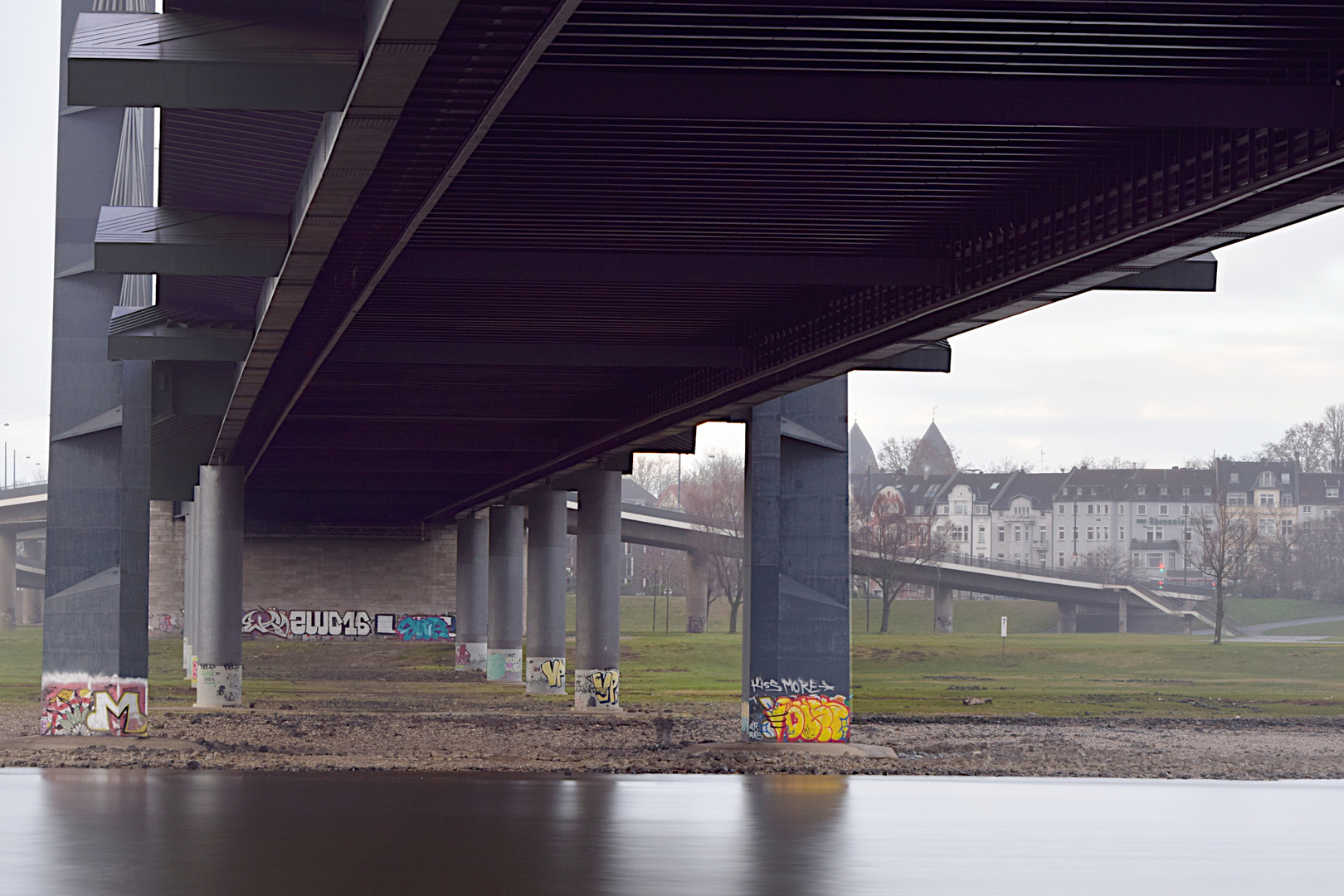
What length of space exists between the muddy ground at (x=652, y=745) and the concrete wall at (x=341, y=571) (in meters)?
49.1

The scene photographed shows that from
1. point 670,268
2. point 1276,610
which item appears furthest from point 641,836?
point 1276,610

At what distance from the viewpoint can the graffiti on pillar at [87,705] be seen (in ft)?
121

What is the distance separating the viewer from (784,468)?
39.2 meters

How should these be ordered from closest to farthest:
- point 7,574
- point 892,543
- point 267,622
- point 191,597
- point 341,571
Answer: point 191,597 < point 341,571 < point 267,622 < point 892,543 < point 7,574

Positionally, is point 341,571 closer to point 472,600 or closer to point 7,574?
point 472,600

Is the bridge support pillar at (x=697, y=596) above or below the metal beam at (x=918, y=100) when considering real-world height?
below

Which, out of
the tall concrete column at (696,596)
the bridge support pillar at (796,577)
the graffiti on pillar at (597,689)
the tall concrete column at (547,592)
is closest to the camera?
the bridge support pillar at (796,577)

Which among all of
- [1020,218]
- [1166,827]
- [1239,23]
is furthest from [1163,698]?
[1239,23]

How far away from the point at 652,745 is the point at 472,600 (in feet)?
185

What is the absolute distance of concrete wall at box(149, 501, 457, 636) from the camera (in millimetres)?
104062

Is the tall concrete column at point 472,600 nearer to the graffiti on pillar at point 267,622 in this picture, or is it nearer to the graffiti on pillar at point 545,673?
the graffiti on pillar at point 267,622

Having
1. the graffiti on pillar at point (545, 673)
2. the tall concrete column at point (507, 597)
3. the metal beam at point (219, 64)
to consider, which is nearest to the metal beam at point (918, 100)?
the metal beam at point (219, 64)

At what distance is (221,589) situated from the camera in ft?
182

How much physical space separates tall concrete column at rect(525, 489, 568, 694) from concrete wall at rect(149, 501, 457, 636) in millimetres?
33548
